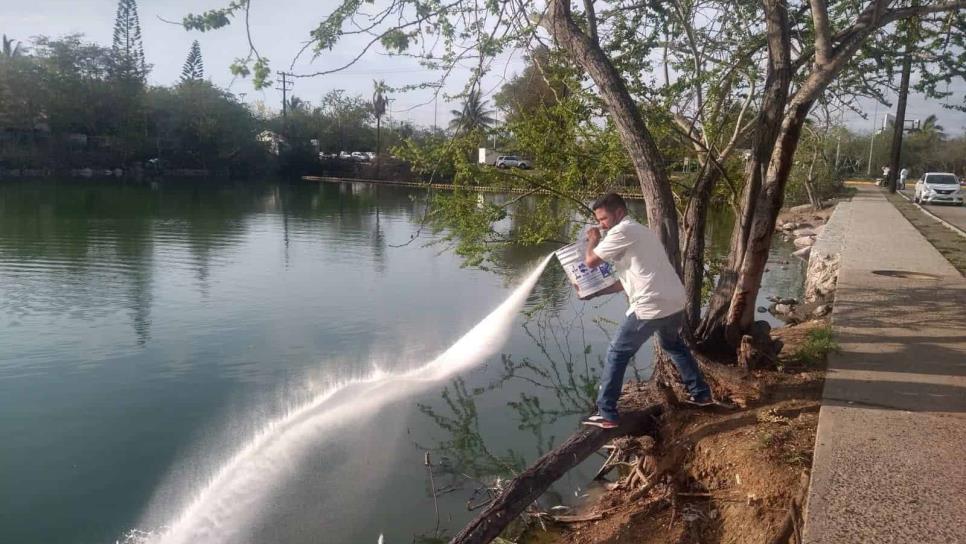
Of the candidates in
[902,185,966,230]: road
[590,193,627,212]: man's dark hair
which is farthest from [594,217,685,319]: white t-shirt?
[902,185,966,230]: road

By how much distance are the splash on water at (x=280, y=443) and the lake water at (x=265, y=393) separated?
32 millimetres

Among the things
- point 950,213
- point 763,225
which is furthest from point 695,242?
point 950,213

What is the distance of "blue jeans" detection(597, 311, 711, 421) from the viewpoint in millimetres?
5340

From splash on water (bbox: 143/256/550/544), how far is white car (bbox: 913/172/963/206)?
2867 centimetres

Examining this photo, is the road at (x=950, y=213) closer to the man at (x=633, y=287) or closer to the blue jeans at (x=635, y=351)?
the blue jeans at (x=635, y=351)

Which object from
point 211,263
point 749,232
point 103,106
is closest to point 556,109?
point 749,232

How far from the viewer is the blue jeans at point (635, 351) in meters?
5.34

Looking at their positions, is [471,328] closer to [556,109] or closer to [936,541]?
[556,109]

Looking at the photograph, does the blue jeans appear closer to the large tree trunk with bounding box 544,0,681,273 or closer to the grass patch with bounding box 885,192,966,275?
the large tree trunk with bounding box 544,0,681,273

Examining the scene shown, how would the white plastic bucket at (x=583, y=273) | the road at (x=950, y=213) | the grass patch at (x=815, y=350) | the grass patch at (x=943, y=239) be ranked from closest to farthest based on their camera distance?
the white plastic bucket at (x=583, y=273) < the grass patch at (x=815, y=350) < the grass patch at (x=943, y=239) < the road at (x=950, y=213)

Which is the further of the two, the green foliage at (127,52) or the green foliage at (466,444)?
the green foliage at (127,52)

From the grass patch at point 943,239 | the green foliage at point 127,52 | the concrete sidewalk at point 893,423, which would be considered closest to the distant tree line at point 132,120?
the green foliage at point 127,52

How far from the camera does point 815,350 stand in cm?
688

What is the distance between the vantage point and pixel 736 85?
9.05 m
